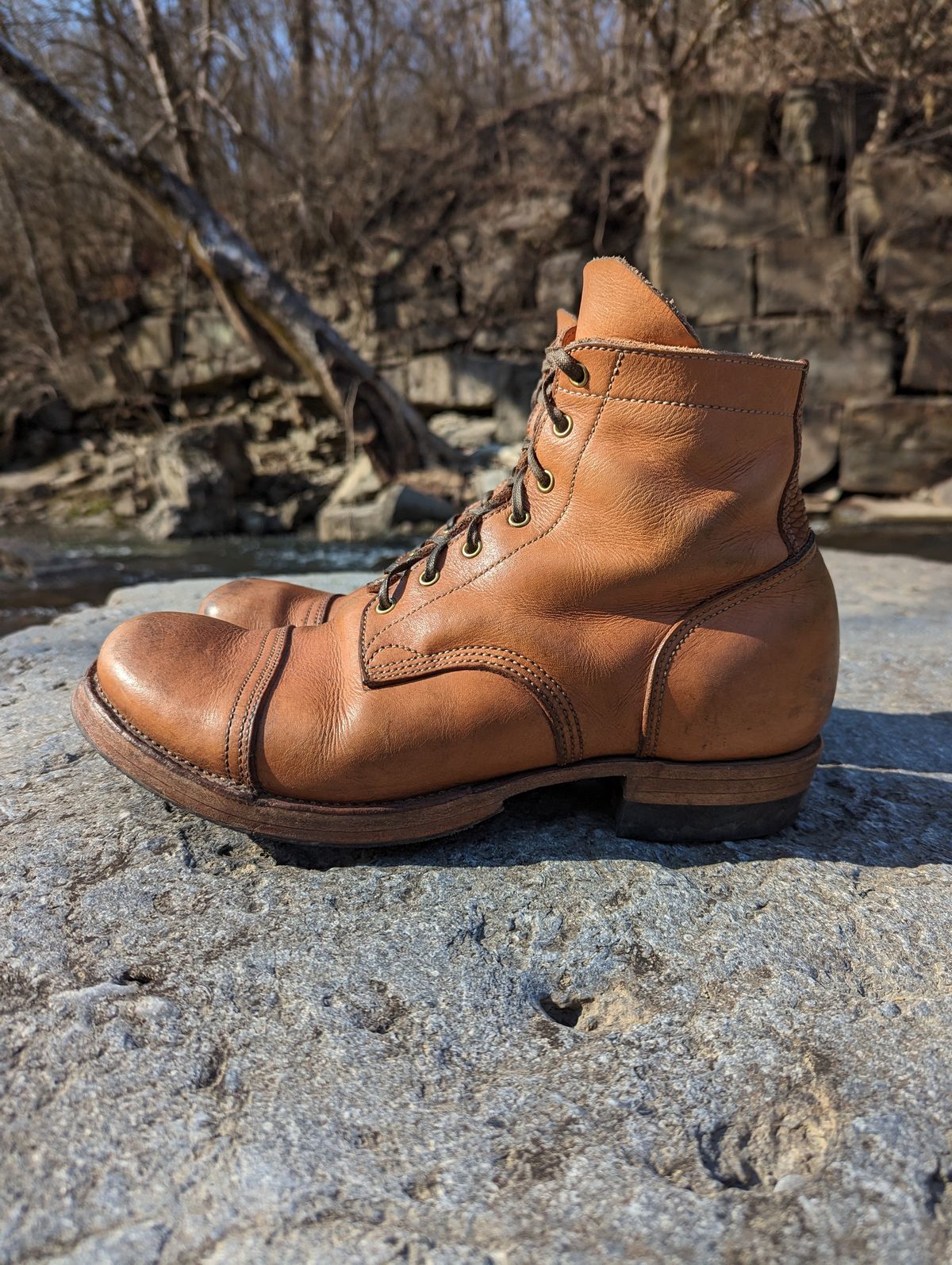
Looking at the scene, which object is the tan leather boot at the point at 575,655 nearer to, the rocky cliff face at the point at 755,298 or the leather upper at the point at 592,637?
the leather upper at the point at 592,637

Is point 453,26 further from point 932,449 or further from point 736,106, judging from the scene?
point 932,449

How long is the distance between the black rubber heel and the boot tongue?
629 millimetres

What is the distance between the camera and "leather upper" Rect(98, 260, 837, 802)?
1048 mm

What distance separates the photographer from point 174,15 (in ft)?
26.8

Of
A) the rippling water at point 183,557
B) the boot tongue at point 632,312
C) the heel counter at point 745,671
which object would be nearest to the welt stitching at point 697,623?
the heel counter at point 745,671

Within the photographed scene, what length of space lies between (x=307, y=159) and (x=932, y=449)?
7.79m

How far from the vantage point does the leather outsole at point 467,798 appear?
3.55 feet

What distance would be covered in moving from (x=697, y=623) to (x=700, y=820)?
0.97 ft

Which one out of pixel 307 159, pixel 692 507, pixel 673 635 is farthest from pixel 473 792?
pixel 307 159

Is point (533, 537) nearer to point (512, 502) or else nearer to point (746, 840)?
point (512, 502)

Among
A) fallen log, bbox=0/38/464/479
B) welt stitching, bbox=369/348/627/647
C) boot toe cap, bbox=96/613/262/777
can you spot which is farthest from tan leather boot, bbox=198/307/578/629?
fallen log, bbox=0/38/464/479

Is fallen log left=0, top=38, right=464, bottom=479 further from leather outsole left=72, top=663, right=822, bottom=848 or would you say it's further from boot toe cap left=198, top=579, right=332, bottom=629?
leather outsole left=72, top=663, right=822, bottom=848

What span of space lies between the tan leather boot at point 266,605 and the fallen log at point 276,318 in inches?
250

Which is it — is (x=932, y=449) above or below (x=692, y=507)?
below
